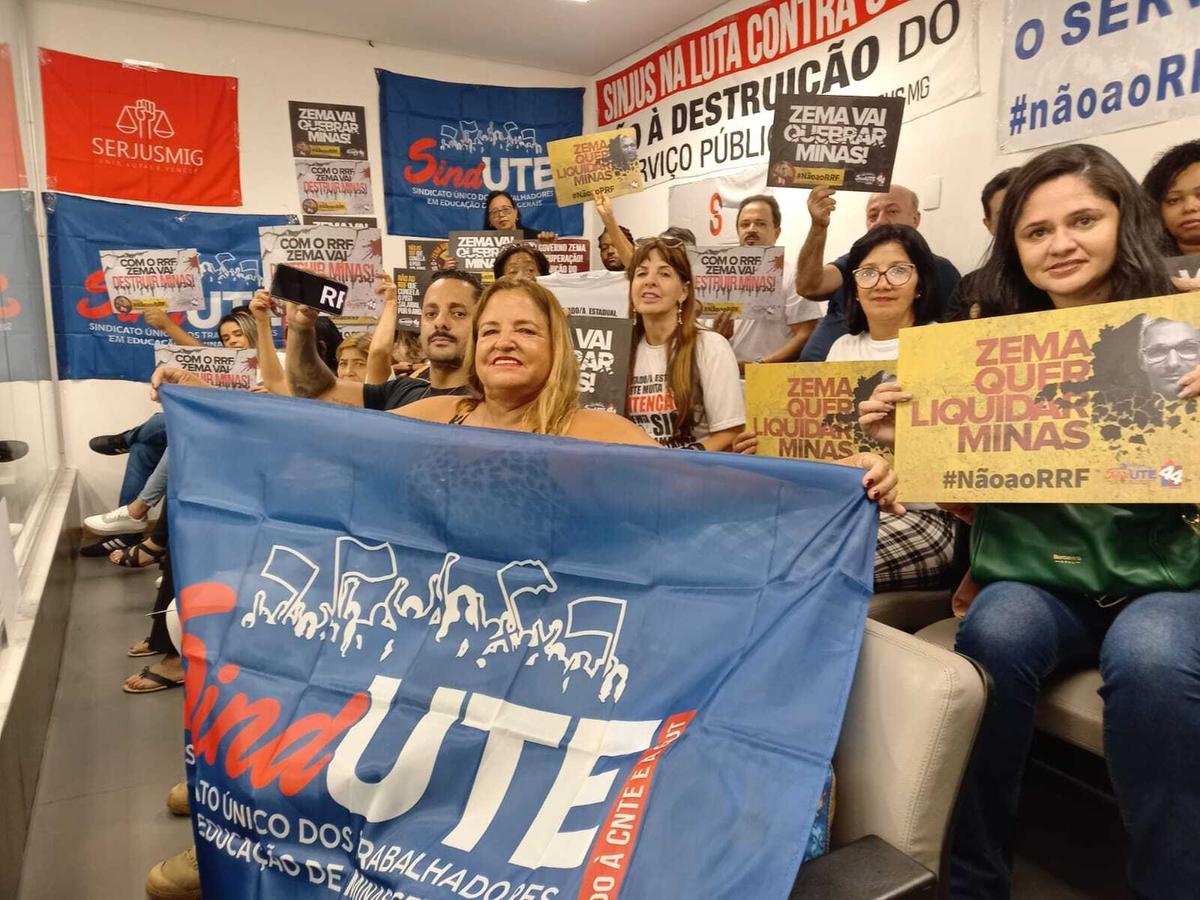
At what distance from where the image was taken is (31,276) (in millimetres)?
4656

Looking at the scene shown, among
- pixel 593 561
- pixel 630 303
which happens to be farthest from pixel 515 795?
pixel 630 303

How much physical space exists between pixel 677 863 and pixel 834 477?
0.56 metres

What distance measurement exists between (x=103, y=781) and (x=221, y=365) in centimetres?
162

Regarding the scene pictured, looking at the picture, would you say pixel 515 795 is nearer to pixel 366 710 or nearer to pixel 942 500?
pixel 366 710

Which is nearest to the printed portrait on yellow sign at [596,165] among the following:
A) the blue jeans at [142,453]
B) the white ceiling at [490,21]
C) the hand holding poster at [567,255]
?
the hand holding poster at [567,255]

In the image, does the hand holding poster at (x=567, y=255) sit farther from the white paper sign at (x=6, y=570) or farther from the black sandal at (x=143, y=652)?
the white paper sign at (x=6, y=570)

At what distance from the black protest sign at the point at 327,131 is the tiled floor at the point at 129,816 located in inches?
165

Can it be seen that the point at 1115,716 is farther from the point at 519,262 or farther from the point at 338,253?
the point at 338,253

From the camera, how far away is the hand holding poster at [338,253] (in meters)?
3.83

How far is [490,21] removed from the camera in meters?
5.55

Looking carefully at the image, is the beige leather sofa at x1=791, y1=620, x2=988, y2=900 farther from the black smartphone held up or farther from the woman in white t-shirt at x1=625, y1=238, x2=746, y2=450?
the black smartphone held up

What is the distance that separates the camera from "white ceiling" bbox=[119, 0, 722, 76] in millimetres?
5238

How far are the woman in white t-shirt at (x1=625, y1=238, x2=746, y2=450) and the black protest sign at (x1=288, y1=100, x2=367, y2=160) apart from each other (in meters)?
4.27

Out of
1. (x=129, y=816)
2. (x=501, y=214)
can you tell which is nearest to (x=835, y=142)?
(x=501, y=214)
